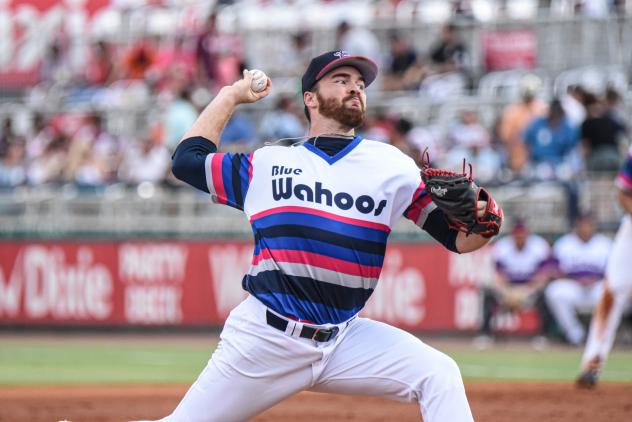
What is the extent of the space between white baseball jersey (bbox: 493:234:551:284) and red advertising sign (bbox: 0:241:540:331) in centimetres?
33

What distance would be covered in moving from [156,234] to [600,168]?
6157 mm

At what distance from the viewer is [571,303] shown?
15219 mm

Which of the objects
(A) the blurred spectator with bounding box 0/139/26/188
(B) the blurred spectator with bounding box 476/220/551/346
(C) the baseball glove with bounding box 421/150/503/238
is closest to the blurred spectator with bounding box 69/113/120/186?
(A) the blurred spectator with bounding box 0/139/26/188

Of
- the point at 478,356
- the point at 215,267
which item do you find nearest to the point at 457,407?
the point at 478,356

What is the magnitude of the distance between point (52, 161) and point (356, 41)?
16.0 ft

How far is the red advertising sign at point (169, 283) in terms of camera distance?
Result: 1599cm

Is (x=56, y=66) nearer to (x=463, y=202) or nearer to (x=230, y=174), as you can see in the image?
(x=230, y=174)

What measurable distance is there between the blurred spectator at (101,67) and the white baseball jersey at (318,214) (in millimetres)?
15543

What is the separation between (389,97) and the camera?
17859 millimetres

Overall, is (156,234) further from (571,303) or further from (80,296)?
(571,303)

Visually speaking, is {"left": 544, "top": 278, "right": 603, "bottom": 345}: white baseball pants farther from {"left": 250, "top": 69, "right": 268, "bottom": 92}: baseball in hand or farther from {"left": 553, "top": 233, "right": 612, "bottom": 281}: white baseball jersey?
{"left": 250, "top": 69, "right": 268, "bottom": 92}: baseball in hand

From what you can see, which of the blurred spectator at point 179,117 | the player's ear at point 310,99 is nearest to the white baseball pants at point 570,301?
the blurred spectator at point 179,117

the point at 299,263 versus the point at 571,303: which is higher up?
the point at 299,263

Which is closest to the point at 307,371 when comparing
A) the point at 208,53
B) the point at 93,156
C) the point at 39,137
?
the point at 93,156
